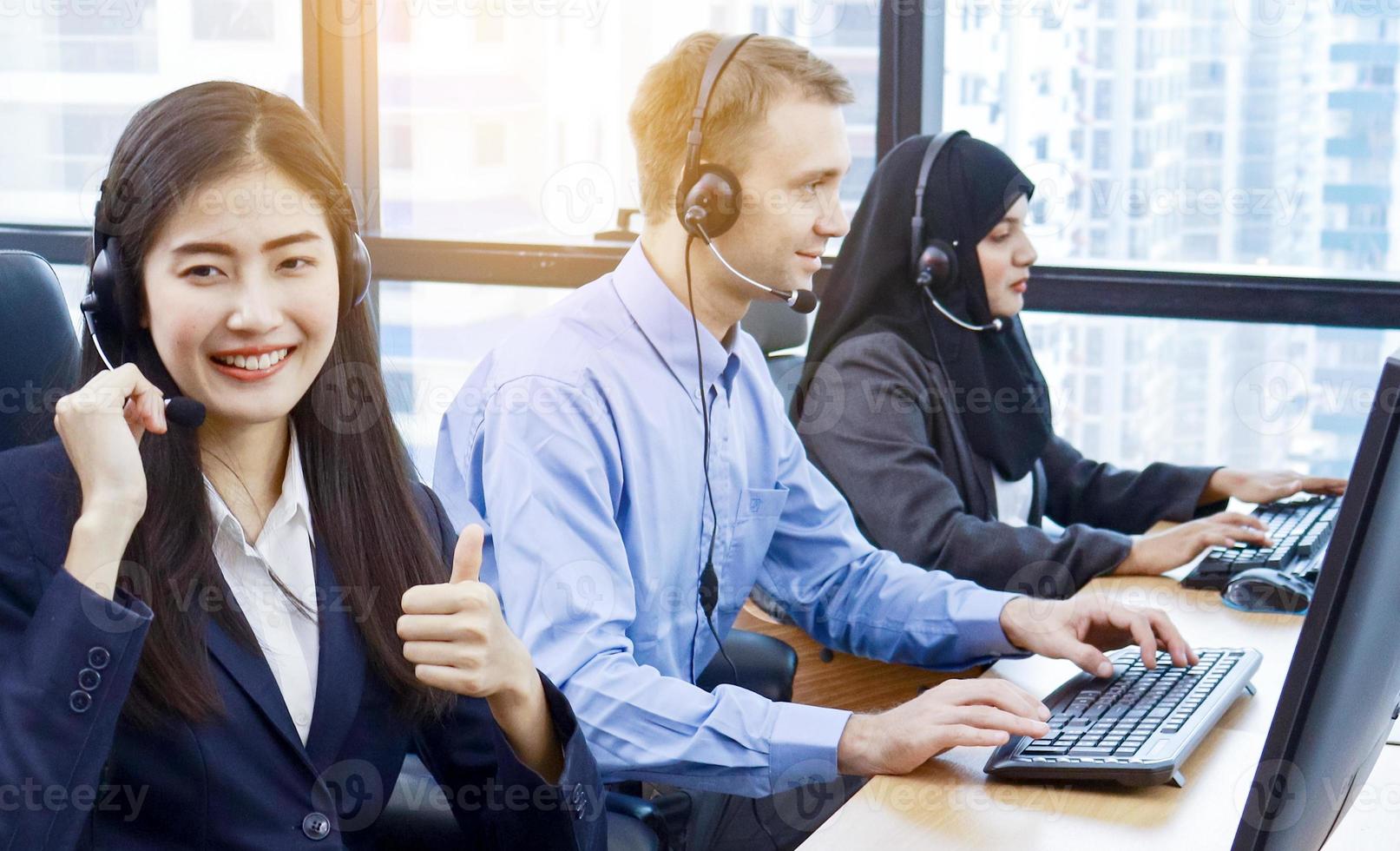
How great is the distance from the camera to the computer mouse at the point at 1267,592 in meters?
1.54

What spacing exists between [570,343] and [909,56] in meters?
1.72

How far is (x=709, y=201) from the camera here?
1503 millimetres

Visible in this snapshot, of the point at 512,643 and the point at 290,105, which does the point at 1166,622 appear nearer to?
the point at 512,643

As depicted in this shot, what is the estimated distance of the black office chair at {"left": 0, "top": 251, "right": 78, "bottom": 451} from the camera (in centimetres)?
120

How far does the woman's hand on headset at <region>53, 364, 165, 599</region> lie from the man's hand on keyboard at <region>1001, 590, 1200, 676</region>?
83cm

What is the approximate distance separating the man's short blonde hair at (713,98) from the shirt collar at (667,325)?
0.11 m

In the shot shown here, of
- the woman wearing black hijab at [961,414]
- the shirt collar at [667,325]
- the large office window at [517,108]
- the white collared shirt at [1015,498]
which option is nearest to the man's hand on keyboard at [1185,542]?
the woman wearing black hijab at [961,414]

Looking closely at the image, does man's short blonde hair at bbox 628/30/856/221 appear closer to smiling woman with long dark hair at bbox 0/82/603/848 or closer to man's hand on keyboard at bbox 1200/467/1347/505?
smiling woman with long dark hair at bbox 0/82/603/848

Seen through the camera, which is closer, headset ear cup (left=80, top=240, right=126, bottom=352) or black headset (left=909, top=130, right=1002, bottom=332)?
headset ear cup (left=80, top=240, right=126, bottom=352)

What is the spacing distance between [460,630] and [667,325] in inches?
A: 24.8

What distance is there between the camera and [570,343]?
1.45 meters

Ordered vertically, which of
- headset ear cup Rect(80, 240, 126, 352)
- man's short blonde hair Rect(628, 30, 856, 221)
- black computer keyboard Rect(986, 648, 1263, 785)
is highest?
man's short blonde hair Rect(628, 30, 856, 221)

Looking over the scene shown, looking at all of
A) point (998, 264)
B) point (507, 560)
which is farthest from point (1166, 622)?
point (998, 264)

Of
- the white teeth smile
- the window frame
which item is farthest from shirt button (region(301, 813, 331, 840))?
the window frame
